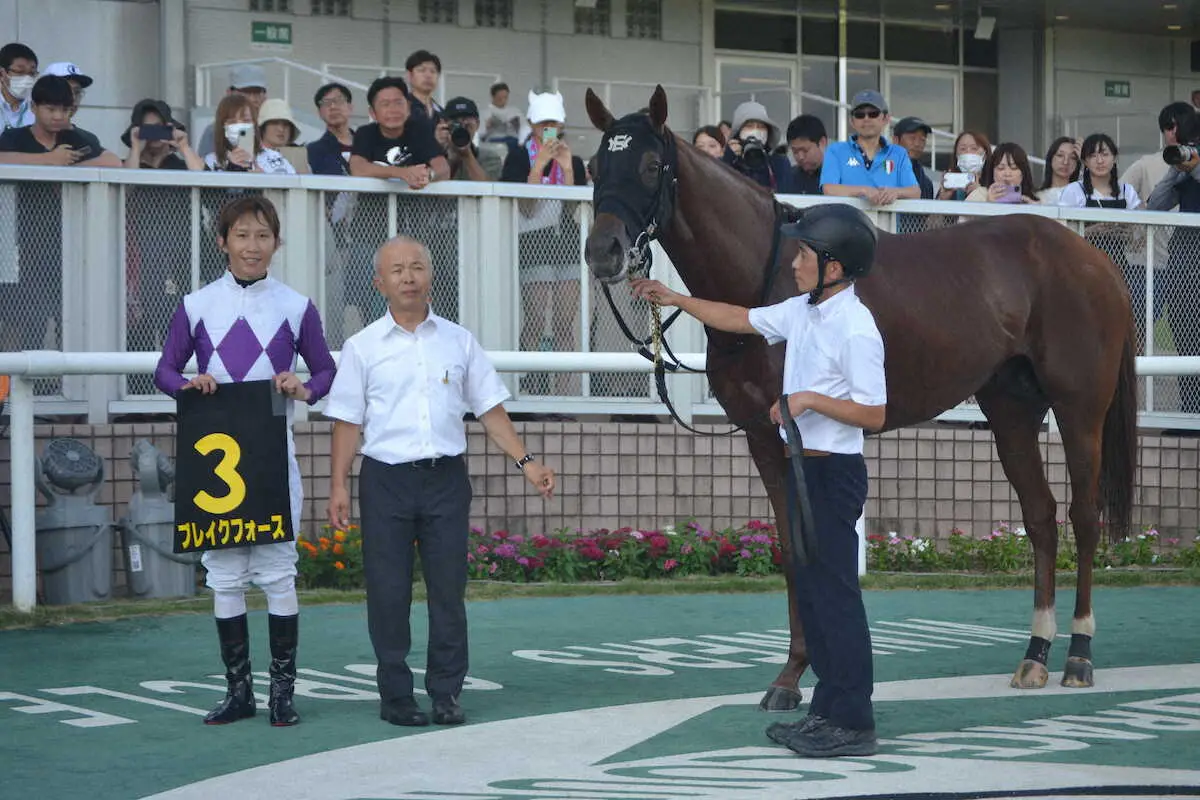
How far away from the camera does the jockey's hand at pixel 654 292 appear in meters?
5.44

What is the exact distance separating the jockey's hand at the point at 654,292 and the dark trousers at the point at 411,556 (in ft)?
2.64

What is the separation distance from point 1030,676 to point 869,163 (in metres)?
4.53

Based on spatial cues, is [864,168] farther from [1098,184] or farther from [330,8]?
[330,8]

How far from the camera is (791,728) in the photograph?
16.6 ft

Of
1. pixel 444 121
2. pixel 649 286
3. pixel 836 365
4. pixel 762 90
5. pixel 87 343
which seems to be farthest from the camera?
pixel 762 90

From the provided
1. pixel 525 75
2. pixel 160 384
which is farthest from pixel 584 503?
pixel 525 75

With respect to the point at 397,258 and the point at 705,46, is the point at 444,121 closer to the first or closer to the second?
the point at 397,258

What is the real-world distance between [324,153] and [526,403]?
1805 mm

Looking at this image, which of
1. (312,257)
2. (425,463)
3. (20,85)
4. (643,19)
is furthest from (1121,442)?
(643,19)

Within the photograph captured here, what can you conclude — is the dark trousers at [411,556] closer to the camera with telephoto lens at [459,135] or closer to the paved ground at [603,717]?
the paved ground at [603,717]

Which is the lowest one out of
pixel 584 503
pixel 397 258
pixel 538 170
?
pixel 584 503

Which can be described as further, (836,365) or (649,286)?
(649,286)

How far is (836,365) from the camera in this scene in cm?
493

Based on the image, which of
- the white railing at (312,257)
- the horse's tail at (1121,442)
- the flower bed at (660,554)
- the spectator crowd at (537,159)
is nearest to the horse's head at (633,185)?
the horse's tail at (1121,442)
